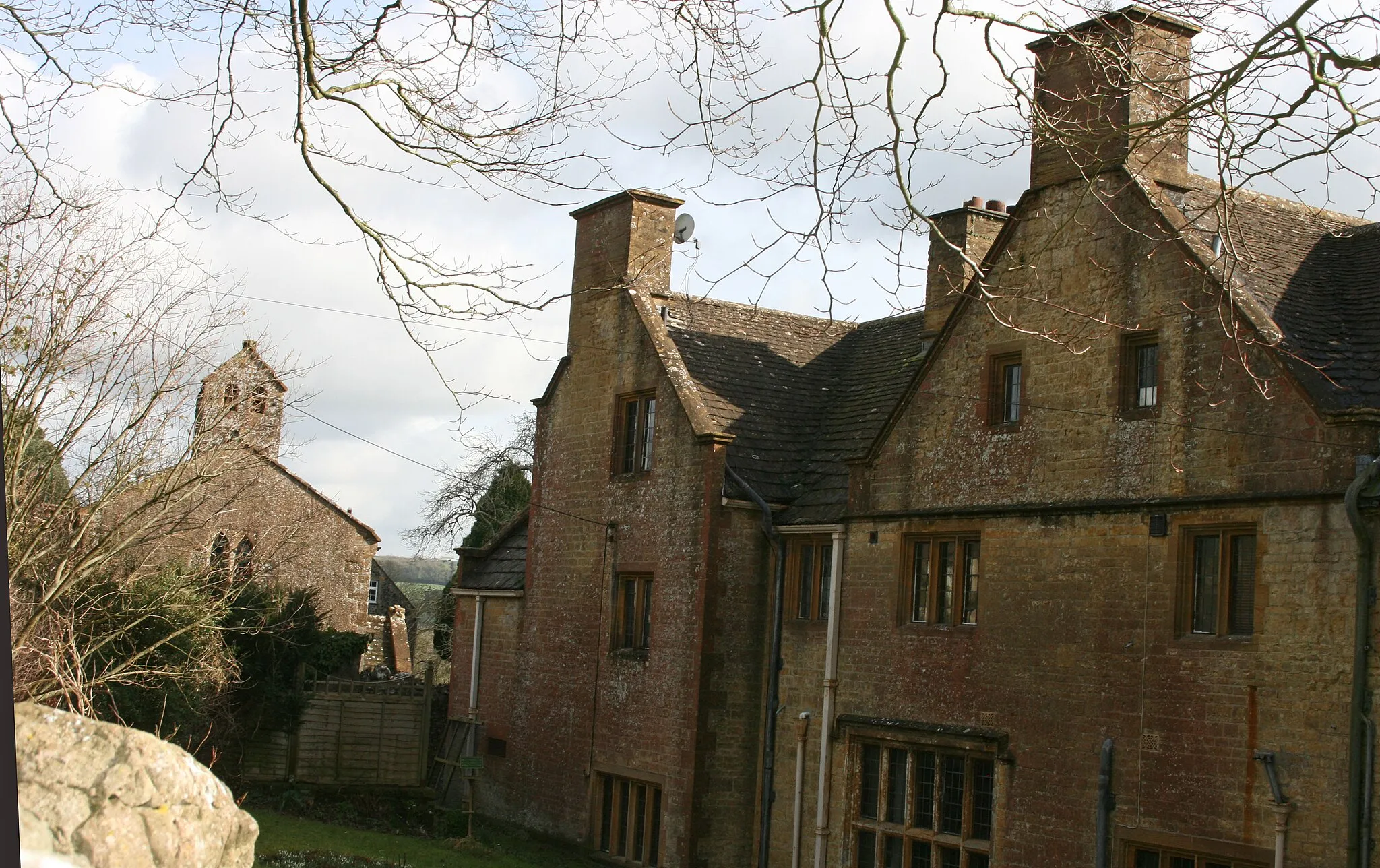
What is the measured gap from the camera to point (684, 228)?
77.3 feet

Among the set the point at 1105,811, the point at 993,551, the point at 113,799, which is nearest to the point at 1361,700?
the point at 1105,811

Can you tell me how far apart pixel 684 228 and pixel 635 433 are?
4128 mm

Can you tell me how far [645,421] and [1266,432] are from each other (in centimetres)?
1077

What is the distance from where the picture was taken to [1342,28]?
757 cm

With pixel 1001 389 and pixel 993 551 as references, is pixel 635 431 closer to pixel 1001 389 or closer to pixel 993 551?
pixel 1001 389

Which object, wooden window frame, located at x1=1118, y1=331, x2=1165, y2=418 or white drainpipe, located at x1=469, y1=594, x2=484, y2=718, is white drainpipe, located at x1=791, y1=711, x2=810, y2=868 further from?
white drainpipe, located at x1=469, y1=594, x2=484, y2=718

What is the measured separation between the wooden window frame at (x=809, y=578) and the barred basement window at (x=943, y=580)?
5.62 feet

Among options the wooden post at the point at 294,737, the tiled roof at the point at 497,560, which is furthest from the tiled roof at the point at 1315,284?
the wooden post at the point at 294,737

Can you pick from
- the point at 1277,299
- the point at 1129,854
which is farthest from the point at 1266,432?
the point at 1129,854

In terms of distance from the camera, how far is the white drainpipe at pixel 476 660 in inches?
982

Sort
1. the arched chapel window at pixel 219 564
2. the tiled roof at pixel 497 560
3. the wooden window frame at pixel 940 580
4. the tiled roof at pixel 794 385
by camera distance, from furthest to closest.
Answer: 1. the tiled roof at pixel 497 560
2. the arched chapel window at pixel 219 564
3. the tiled roof at pixel 794 385
4. the wooden window frame at pixel 940 580

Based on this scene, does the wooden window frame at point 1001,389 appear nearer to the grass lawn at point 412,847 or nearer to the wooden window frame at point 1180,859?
the wooden window frame at point 1180,859

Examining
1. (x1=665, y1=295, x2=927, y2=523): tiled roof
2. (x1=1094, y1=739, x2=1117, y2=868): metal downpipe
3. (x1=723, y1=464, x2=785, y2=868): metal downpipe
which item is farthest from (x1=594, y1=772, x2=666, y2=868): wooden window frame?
(x1=1094, y1=739, x2=1117, y2=868): metal downpipe

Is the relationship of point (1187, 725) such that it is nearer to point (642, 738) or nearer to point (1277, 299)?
point (1277, 299)
